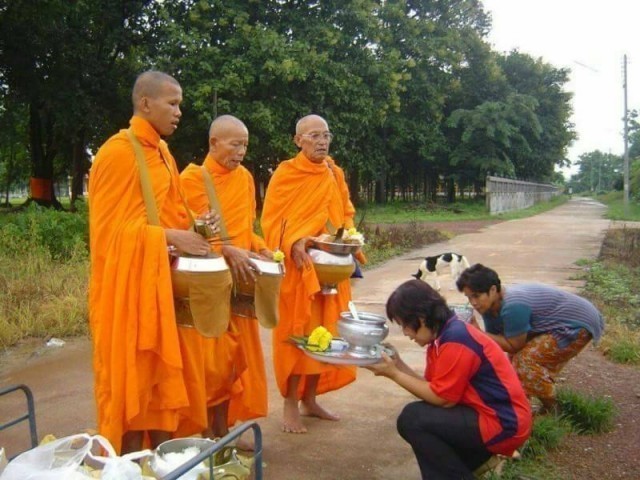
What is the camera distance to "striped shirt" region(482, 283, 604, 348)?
13.4 feet

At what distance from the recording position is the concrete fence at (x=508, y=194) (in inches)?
1240

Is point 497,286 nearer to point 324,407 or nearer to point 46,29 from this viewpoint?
point 324,407

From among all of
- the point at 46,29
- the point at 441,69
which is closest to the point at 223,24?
the point at 46,29

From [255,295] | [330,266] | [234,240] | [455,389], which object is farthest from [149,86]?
[455,389]

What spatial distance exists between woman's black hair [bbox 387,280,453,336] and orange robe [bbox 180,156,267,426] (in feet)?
3.63

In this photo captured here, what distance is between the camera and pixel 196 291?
10.2 ft

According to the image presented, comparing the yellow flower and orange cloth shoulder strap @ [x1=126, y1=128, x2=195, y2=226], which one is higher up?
orange cloth shoulder strap @ [x1=126, y1=128, x2=195, y2=226]

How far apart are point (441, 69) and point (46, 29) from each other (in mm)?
19232

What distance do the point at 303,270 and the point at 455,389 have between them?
1.54 metres

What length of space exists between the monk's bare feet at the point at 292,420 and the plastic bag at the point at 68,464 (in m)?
2.12

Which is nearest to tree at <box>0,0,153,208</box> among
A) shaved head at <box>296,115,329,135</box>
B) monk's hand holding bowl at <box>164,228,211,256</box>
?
shaved head at <box>296,115,329,135</box>

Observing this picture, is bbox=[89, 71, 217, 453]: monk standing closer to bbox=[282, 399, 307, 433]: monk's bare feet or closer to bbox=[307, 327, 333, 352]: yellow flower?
bbox=[307, 327, 333, 352]: yellow flower

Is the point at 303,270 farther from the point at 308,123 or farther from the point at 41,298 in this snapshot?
the point at 41,298

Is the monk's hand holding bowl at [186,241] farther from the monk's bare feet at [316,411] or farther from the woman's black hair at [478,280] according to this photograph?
the monk's bare feet at [316,411]
